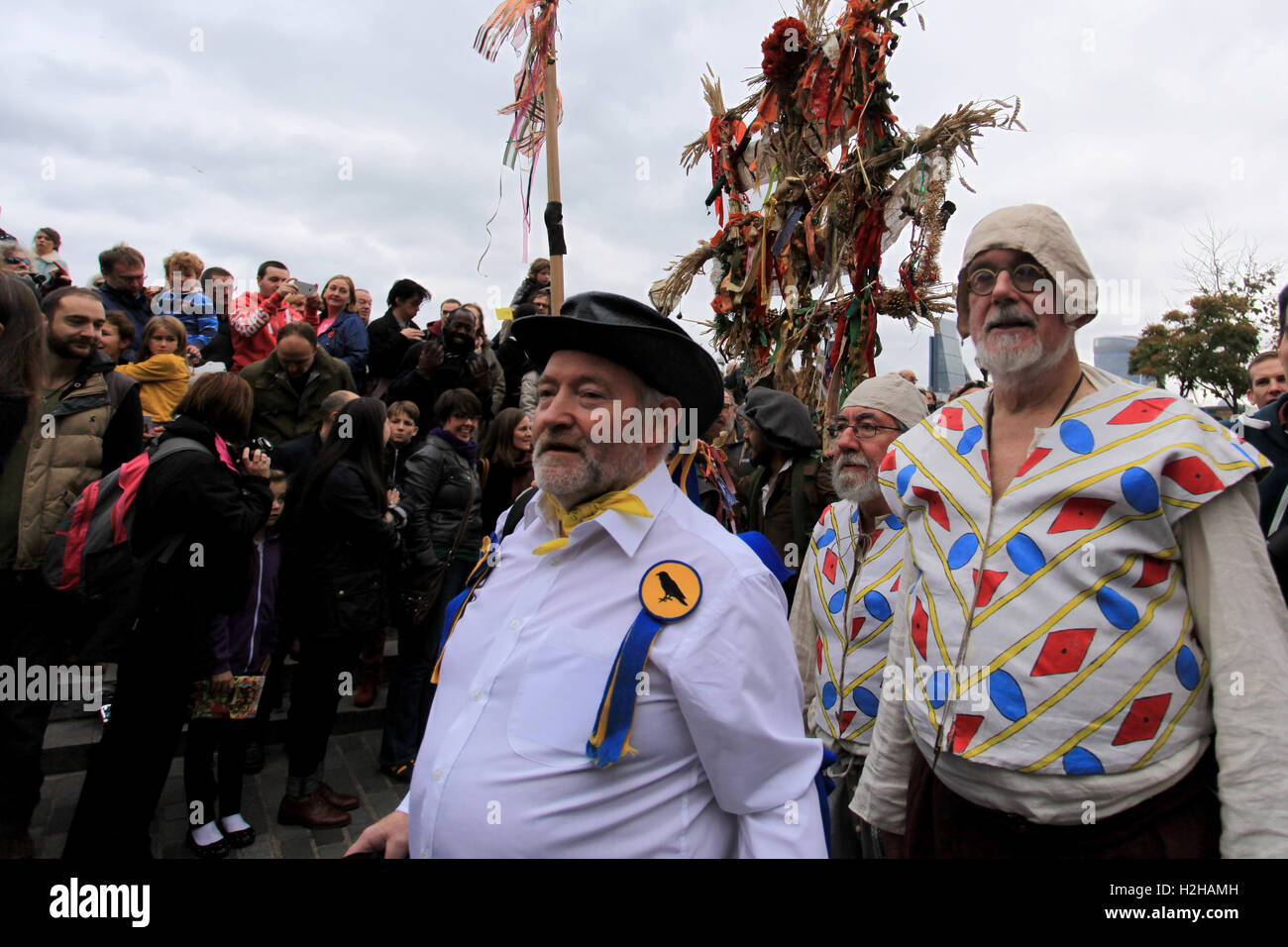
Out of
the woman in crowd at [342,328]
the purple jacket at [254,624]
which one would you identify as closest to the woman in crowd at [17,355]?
the purple jacket at [254,624]

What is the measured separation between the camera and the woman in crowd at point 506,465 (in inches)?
189

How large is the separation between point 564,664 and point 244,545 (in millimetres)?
2511

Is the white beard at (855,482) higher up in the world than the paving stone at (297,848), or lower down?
higher up

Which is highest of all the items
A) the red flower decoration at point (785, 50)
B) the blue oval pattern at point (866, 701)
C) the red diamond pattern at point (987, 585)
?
the red flower decoration at point (785, 50)

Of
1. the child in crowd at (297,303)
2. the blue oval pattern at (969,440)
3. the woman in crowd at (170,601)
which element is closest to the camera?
the blue oval pattern at (969,440)

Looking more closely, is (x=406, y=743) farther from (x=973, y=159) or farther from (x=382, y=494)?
(x=973, y=159)

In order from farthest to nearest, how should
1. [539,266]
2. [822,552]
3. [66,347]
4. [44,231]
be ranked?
[539,266]
[44,231]
[66,347]
[822,552]

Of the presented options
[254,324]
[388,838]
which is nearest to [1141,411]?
[388,838]

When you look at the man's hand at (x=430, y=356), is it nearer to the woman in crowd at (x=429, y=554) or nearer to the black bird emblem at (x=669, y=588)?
the woman in crowd at (x=429, y=554)

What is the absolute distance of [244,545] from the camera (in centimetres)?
324

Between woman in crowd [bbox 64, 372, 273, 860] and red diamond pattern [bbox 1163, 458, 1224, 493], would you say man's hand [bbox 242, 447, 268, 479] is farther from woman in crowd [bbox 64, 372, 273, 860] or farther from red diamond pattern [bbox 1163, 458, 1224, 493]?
red diamond pattern [bbox 1163, 458, 1224, 493]

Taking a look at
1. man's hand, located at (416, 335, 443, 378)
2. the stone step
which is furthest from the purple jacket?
man's hand, located at (416, 335, 443, 378)

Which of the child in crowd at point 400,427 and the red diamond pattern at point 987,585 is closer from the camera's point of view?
the red diamond pattern at point 987,585
